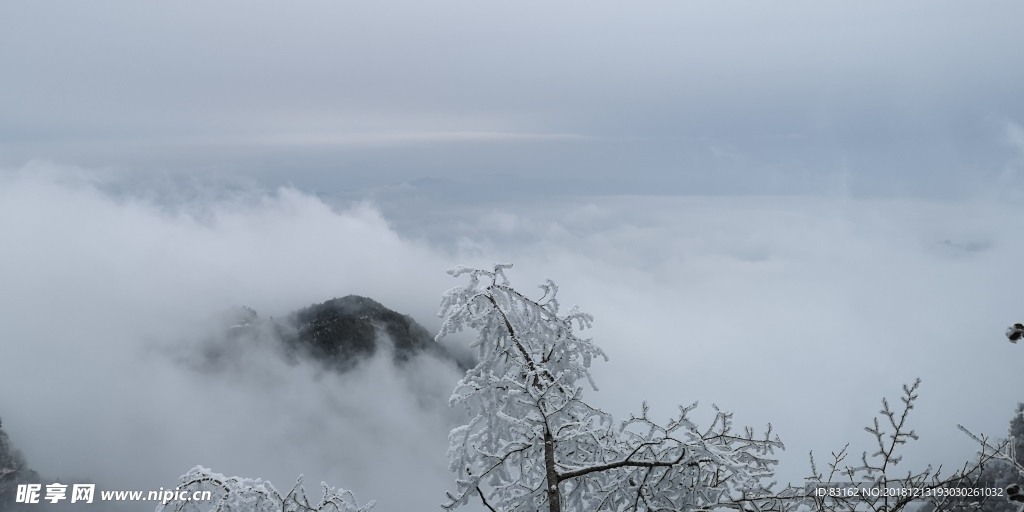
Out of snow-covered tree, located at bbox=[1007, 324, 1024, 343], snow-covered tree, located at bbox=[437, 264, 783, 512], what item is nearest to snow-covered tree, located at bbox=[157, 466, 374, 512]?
snow-covered tree, located at bbox=[437, 264, 783, 512]

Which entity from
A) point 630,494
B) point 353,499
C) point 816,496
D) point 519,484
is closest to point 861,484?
point 816,496

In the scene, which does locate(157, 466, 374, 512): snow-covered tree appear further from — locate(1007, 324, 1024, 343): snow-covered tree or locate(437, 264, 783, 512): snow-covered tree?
locate(1007, 324, 1024, 343): snow-covered tree

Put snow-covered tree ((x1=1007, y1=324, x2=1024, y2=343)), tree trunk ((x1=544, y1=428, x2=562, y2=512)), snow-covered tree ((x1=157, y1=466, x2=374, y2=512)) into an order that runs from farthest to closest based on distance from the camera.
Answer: snow-covered tree ((x1=157, y1=466, x2=374, y2=512)), tree trunk ((x1=544, y1=428, x2=562, y2=512)), snow-covered tree ((x1=1007, y1=324, x2=1024, y2=343))

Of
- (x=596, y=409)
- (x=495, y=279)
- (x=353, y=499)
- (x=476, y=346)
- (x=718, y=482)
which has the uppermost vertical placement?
(x=495, y=279)

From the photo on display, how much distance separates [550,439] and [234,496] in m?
2.76

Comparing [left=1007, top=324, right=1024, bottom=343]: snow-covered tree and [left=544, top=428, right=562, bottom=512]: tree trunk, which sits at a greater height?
[left=1007, top=324, right=1024, bottom=343]: snow-covered tree

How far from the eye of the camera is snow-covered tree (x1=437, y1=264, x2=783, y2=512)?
5754 millimetres

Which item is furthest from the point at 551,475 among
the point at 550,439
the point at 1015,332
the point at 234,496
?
the point at 1015,332

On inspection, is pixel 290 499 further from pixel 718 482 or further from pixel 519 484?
pixel 718 482

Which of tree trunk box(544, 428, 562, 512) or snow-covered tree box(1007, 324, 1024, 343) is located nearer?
snow-covered tree box(1007, 324, 1024, 343)

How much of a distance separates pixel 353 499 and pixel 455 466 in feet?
4.73

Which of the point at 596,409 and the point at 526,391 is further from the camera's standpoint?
the point at 596,409

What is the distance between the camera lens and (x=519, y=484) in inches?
241

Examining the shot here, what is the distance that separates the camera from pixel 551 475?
5445 mm
